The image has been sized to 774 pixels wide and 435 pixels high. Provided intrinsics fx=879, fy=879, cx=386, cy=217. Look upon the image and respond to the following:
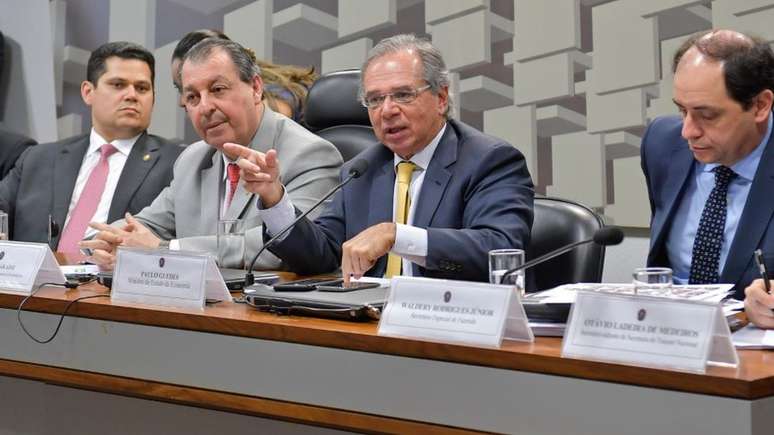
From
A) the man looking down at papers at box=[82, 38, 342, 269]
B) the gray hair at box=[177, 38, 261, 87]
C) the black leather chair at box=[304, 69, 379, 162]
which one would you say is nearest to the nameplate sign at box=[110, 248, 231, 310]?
the man looking down at papers at box=[82, 38, 342, 269]

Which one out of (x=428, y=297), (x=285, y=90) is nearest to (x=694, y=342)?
(x=428, y=297)

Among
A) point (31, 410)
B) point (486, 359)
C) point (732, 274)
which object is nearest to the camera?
point (486, 359)

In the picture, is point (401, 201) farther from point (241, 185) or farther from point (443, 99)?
point (241, 185)

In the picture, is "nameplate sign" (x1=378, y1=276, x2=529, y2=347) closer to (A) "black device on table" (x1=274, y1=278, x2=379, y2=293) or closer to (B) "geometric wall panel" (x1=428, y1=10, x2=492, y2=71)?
(A) "black device on table" (x1=274, y1=278, x2=379, y2=293)

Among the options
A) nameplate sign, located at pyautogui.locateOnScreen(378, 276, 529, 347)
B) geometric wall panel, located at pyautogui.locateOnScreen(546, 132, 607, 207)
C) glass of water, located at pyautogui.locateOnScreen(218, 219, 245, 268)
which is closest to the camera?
nameplate sign, located at pyautogui.locateOnScreen(378, 276, 529, 347)

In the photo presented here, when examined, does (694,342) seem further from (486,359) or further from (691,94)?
(691,94)

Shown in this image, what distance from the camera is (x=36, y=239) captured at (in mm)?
3287

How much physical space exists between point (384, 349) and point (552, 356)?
0.23 metres

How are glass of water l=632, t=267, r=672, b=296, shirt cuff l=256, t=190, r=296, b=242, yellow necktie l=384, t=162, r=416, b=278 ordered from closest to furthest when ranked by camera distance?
glass of water l=632, t=267, r=672, b=296
shirt cuff l=256, t=190, r=296, b=242
yellow necktie l=384, t=162, r=416, b=278

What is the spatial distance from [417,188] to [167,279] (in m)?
0.90

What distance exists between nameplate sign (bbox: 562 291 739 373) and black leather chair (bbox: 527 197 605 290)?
1.01 m

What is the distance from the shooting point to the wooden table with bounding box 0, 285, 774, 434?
0.93 meters

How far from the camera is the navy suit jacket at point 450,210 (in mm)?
1982

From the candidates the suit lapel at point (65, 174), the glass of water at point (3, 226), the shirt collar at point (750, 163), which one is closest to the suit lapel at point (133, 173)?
the suit lapel at point (65, 174)
